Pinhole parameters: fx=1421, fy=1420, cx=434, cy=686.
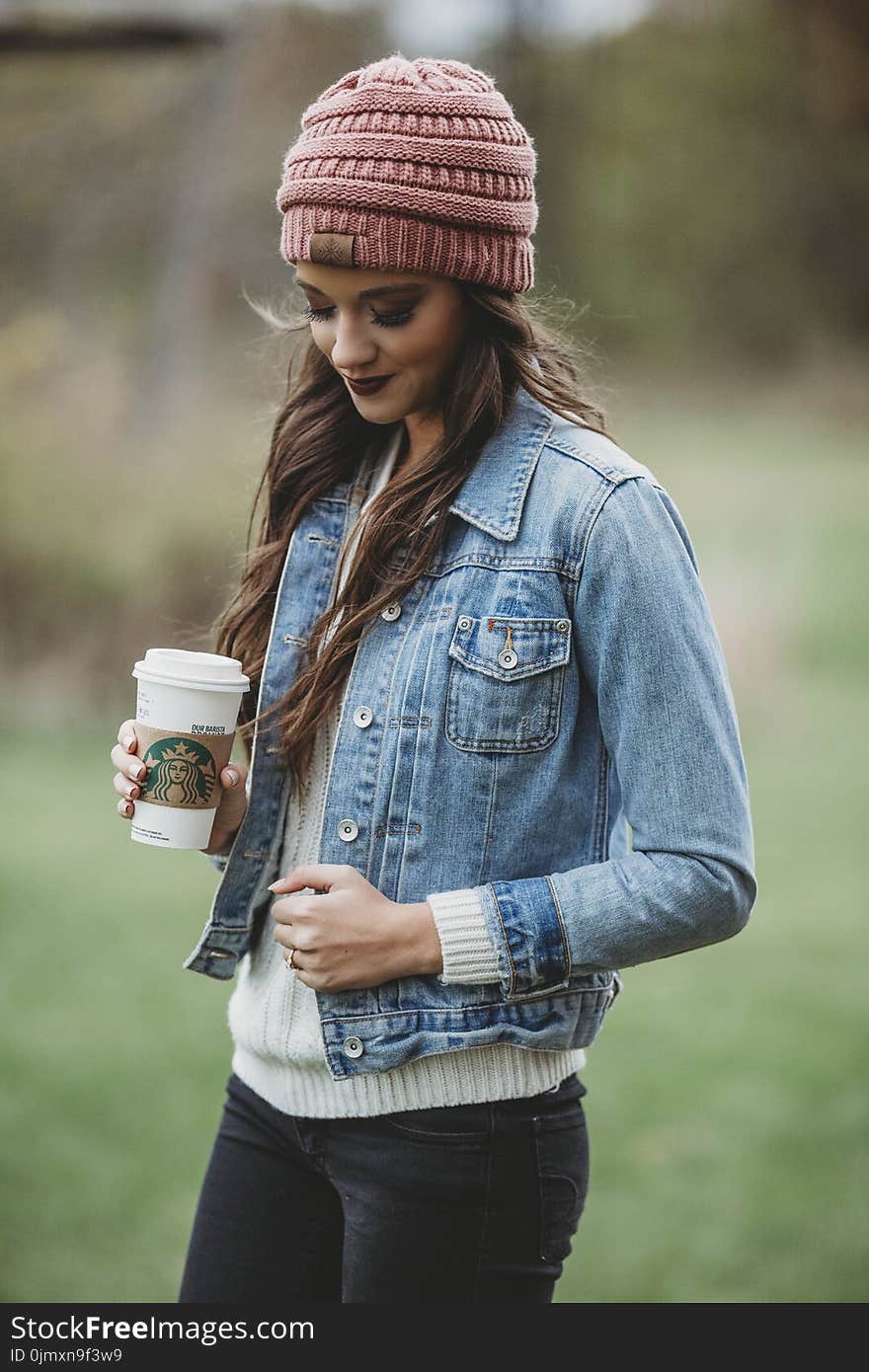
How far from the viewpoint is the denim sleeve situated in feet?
4.73

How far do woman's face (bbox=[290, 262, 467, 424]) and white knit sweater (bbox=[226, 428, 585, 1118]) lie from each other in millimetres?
180

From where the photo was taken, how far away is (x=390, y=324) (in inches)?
61.3

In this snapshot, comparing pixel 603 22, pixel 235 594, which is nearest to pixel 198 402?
pixel 603 22

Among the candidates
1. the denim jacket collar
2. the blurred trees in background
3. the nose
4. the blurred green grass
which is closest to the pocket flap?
the denim jacket collar

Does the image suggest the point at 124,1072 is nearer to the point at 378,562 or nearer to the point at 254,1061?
the point at 254,1061

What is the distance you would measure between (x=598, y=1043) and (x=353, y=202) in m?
3.53

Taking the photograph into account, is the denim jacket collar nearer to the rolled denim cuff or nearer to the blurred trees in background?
the rolled denim cuff

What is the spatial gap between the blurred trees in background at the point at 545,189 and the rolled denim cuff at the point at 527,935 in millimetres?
7522

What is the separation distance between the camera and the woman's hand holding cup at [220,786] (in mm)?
1640

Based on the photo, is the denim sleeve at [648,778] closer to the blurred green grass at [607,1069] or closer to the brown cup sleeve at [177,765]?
the brown cup sleeve at [177,765]

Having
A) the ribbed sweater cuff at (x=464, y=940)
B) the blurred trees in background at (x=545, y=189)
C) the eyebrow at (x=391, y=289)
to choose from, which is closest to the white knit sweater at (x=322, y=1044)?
the ribbed sweater cuff at (x=464, y=940)

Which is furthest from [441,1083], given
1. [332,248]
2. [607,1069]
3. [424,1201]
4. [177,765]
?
[607,1069]

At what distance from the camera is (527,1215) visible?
5.19 ft

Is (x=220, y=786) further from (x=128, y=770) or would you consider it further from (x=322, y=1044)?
(x=322, y=1044)
